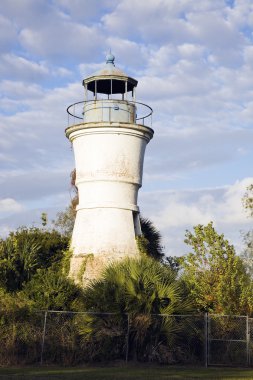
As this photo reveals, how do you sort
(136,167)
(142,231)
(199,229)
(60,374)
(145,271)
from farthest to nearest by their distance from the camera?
(142,231) → (136,167) → (199,229) → (145,271) → (60,374)

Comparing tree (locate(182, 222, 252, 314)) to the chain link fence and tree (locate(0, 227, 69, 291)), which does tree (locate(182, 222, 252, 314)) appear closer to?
the chain link fence

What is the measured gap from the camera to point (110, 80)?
89.5 ft

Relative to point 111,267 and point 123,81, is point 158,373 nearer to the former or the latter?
point 111,267

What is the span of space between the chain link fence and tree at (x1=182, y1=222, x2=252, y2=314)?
4.86ft

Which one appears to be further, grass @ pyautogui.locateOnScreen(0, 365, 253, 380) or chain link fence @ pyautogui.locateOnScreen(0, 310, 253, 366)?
chain link fence @ pyautogui.locateOnScreen(0, 310, 253, 366)

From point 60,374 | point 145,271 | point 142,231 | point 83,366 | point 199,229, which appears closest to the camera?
point 60,374

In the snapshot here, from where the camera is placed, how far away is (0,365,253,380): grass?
17531 mm

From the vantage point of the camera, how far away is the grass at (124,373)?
17.5m

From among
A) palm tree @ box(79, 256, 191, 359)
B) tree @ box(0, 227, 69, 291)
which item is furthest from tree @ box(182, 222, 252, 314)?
tree @ box(0, 227, 69, 291)

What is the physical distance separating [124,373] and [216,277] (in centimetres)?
671

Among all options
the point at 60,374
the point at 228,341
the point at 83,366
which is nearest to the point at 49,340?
the point at 83,366

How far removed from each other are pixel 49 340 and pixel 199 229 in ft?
23.9

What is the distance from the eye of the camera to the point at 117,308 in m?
21.6

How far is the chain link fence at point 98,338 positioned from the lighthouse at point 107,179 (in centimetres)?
437
